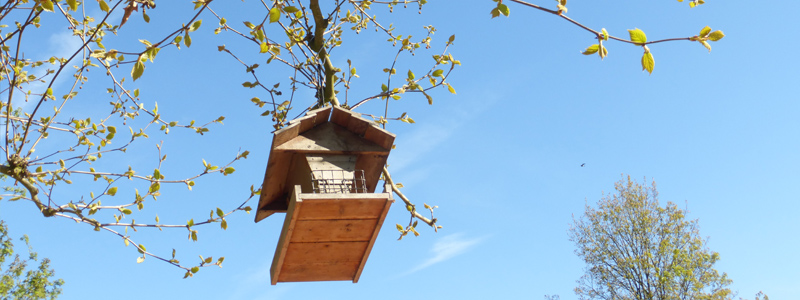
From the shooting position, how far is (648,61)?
2438 millimetres

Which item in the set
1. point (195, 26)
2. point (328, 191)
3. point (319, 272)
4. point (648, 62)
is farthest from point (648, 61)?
point (319, 272)

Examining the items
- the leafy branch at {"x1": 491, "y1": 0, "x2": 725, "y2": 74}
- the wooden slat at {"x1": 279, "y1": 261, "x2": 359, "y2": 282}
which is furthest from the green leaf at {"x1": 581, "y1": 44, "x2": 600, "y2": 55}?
the wooden slat at {"x1": 279, "y1": 261, "x2": 359, "y2": 282}

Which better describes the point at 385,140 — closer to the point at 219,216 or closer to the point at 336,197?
the point at 336,197

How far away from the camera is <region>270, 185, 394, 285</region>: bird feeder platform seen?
3867 mm

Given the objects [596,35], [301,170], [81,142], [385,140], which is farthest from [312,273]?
[596,35]

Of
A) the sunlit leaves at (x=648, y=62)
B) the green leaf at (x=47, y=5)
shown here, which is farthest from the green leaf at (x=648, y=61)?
the green leaf at (x=47, y=5)

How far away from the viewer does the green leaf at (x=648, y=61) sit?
2.43 metres

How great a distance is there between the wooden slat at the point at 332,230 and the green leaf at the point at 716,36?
209 centimetres

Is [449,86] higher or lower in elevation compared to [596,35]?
higher

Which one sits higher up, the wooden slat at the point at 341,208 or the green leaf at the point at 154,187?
the green leaf at the point at 154,187

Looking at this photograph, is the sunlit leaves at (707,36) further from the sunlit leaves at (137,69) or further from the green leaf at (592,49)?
the sunlit leaves at (137,69)

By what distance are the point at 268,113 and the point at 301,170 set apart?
2.35 ft

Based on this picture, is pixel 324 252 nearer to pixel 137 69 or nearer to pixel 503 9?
pixel 137 69

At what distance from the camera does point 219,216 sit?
4.23m
